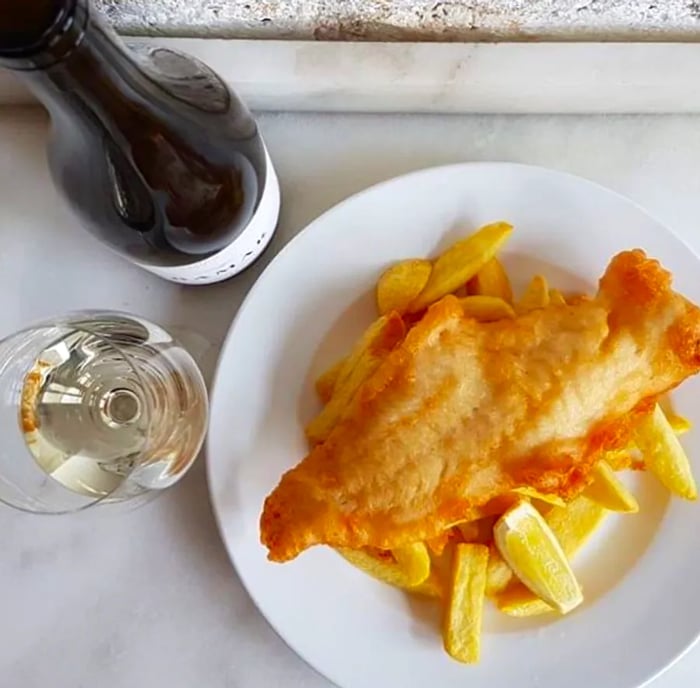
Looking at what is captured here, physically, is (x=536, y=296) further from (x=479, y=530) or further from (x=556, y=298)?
(x=479, y=530)

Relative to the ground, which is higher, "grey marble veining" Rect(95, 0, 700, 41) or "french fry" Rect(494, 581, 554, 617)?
"grey marble veining" Rect(95, 0, 700, 41)

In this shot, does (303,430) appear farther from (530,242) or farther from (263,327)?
(530,242)

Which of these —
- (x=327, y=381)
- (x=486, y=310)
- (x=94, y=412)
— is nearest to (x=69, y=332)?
(x=94, y=412)

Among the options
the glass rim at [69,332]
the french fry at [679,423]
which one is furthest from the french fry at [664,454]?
the glass rim at [69,332]

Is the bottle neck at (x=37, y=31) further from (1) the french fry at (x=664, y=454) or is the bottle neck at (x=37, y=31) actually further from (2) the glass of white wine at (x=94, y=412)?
(1) the french fry at (x=664, y=454)

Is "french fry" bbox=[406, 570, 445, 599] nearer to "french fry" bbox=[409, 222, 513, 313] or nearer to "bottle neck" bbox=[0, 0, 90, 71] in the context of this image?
"french fry" bbox=[409, 222, 513, 313]

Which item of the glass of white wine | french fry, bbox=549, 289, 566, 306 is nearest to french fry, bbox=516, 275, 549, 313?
french fry, bbox=549, 289, 566, 306
